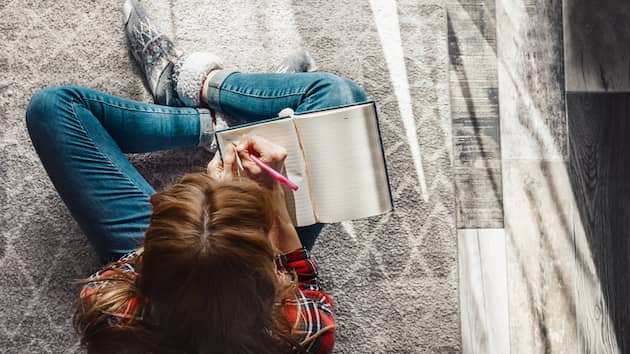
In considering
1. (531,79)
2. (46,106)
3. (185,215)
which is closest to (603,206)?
(531,79)

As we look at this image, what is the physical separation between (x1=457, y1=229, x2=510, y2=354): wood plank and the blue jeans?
39 centimetres

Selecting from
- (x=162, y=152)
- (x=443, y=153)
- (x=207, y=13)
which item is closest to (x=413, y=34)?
(x=443, y=153)

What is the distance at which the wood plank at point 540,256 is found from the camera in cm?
113

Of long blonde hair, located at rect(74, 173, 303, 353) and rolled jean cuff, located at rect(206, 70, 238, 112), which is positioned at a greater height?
rolled jean cuff, located at rect(206, 70, 238, 112)

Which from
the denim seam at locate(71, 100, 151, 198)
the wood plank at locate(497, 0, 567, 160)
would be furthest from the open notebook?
the wood plank at locate(497, 0, 567, 160)

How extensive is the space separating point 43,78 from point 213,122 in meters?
0.37

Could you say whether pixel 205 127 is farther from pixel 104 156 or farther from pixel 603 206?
pixel 603 206

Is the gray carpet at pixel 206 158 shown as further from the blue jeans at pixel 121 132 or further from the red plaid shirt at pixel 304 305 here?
the red plaid shirt at pixel 304 305

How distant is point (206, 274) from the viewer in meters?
0.56

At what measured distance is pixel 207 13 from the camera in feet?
3.64

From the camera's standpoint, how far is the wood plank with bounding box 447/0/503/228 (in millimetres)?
1131

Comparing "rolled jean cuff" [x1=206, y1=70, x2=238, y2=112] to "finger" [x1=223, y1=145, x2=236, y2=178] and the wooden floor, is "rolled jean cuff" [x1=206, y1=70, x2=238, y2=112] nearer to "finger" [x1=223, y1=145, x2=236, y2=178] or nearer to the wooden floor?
"finger" [x1=223, y1=145, x2=236, y2=178]

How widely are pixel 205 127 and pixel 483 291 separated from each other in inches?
26.9

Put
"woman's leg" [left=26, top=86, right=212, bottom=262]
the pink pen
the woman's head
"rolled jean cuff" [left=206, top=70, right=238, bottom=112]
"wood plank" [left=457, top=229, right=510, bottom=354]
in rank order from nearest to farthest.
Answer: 1. the woman's head
2. the pink pen
3. "woman's leg" [left=26, top=86, right=212, bottom=262]
4. "rolled jean cuff" [left=206, top=70, right=238, bottom=112]
5. "wood plank" [left=457, top=229, right=510, bottom=354]
